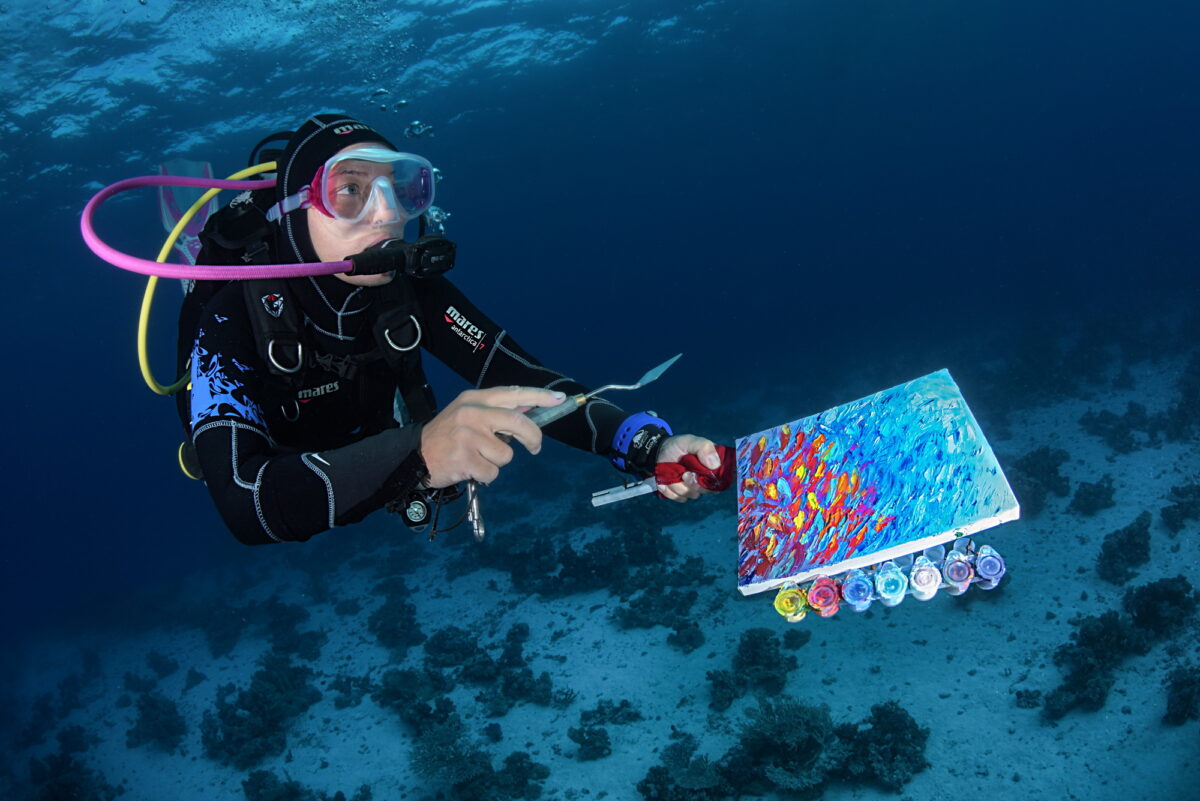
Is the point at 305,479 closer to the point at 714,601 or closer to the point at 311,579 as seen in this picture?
the point at 714,601

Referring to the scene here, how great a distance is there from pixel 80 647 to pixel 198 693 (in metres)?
10.1

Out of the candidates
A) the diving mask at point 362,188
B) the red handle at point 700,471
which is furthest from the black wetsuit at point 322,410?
the red handle at point 700,471

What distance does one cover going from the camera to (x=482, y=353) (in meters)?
3.93

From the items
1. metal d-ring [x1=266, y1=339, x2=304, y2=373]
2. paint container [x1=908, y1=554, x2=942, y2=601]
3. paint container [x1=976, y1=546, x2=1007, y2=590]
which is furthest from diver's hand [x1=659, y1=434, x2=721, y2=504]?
metal d-ring [x1=266, y1=339, x2=304, y2=373]

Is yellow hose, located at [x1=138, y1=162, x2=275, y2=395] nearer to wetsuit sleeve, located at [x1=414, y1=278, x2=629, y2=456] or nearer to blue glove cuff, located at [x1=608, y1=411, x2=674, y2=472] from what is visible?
wetsuit sleeve, located at [x1=414, y1=278, x2=629, y2=456]

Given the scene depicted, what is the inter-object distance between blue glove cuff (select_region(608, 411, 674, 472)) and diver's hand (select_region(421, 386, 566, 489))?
137cm

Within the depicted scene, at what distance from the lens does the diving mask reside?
317 cm

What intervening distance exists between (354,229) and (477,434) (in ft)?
5.66

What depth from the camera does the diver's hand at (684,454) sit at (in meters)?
3.12

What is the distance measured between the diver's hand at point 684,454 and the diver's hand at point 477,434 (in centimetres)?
118

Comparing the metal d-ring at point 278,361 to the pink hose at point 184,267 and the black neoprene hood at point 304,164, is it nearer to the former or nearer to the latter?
the pink hose at point 184,267

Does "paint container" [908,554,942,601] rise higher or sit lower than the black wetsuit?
lower

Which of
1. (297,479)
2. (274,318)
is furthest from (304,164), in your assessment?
(297,479)

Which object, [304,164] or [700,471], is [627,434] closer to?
[700,471]
